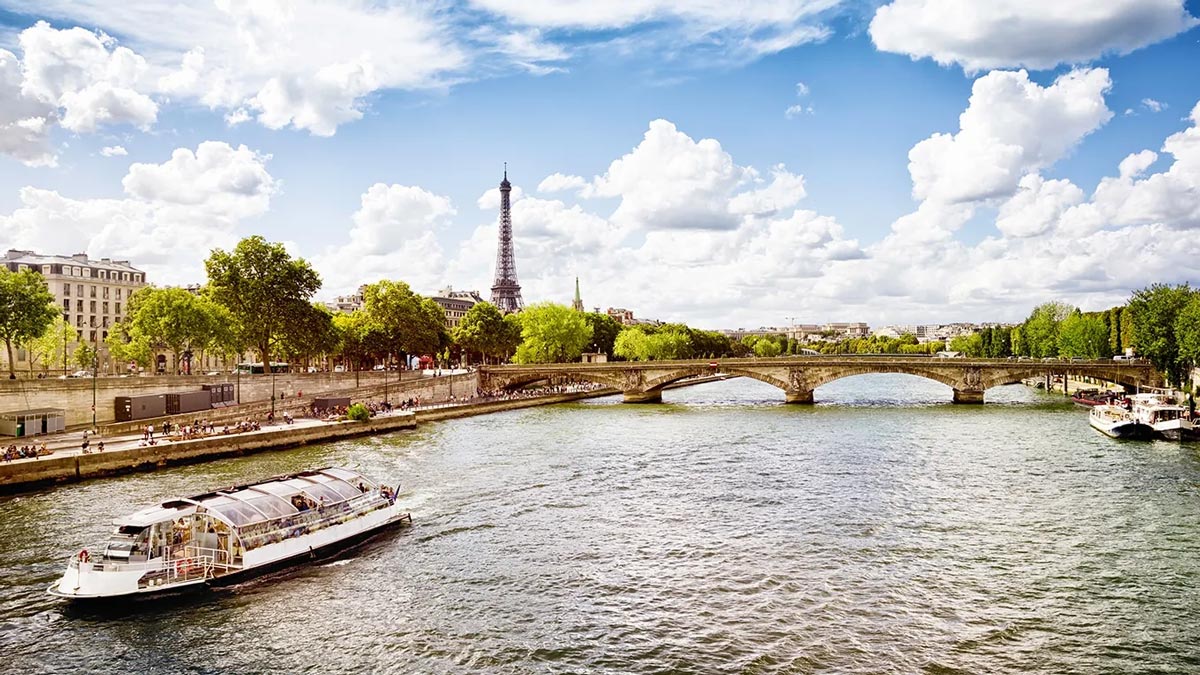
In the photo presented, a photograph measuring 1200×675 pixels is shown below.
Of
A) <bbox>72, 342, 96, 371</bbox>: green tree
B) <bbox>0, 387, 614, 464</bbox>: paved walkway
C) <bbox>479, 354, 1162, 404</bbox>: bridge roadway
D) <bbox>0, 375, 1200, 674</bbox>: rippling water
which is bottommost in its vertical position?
<bbox>0, 375, 1200, 674</bbox>: rippling water

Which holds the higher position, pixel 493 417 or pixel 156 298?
pixel 156 298

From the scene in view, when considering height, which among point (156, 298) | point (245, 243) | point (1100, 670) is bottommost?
point (1100, 670)

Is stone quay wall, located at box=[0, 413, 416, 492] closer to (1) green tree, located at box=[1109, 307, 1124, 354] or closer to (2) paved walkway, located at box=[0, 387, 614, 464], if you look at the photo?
(2) paved walkway, located at box=[0, 387, 614, 464]

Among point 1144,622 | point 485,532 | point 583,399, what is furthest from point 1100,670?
point 583,399

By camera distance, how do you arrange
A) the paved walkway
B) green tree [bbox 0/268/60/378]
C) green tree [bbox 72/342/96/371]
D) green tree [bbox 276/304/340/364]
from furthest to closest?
green tree [bbox 72/342/96/371] → green tree [bbox 276/304/340/364] → green tree [bbox 0/268/60/378] → the paved walkway

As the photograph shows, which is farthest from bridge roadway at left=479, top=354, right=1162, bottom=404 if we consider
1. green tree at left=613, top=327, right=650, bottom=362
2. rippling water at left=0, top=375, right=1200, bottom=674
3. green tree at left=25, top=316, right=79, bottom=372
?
green tree at left=613, top=327, right=650, bottom=362

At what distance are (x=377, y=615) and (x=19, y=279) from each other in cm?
4592

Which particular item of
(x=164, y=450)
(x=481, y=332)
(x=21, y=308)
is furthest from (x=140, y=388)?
(x=481, y=332)

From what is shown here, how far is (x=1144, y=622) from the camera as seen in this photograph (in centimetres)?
1892

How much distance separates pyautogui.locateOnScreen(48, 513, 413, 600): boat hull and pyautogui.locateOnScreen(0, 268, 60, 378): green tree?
36763 mm

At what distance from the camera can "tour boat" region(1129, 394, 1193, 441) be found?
4772 cm

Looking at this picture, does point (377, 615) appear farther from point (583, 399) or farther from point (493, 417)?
point (583, 399)

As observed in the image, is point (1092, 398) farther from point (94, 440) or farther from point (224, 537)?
point (94, 440)

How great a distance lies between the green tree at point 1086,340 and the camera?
329 ft
